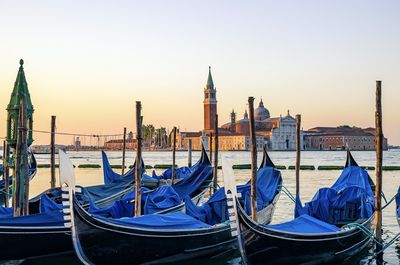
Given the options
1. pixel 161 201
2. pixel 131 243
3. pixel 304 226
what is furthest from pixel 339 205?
pixel 131 243

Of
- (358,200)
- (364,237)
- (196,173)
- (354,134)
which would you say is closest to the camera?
(364,237)

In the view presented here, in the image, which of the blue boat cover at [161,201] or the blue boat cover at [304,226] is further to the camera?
the blue boat cover at [161,201]

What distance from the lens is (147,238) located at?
6207mm

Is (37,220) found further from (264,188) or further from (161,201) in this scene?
(264,188)

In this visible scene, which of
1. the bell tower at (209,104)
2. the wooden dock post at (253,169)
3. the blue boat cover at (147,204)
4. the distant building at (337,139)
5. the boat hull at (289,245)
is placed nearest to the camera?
the boat hull at (289,245)

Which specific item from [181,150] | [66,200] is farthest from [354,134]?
[66,200]

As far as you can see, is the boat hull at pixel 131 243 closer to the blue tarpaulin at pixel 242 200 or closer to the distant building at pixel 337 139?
the blue tarpaulin at pixel 242 200

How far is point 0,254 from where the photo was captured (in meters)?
6.40

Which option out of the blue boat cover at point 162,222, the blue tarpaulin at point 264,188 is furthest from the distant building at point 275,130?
the blue boat cover at point 162,222

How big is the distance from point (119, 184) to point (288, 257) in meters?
6.51

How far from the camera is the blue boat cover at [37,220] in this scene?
20.9 ft

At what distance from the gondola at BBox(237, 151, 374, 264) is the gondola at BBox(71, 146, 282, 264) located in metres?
0.32

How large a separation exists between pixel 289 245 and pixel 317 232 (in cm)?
51

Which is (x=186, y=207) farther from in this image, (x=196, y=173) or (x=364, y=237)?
(x=196, y=173)
